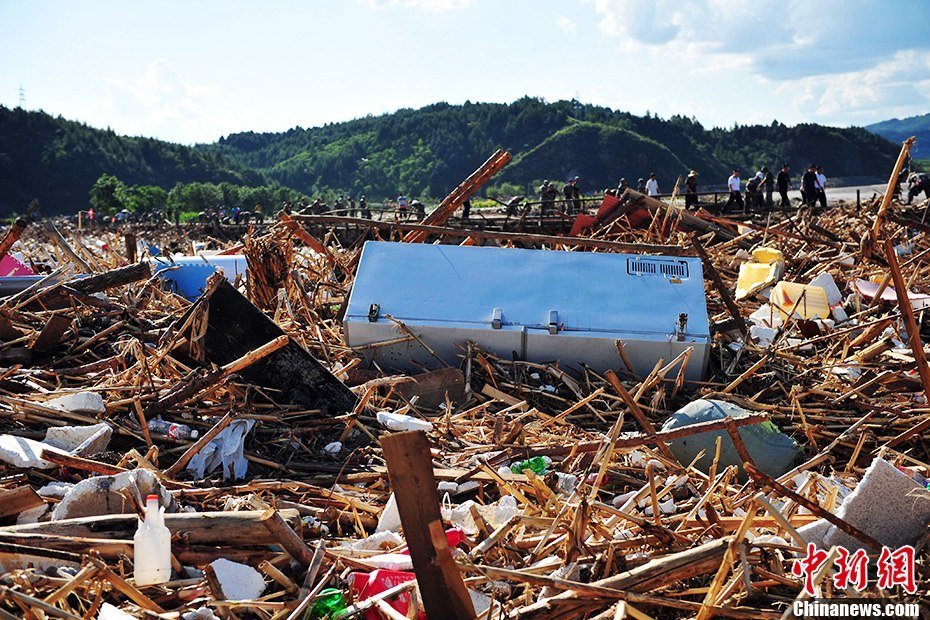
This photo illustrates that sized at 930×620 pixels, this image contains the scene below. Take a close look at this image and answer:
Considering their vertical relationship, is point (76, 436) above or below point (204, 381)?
below

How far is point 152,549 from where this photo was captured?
3.07 m

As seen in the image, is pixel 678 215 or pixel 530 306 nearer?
pixel 530 306

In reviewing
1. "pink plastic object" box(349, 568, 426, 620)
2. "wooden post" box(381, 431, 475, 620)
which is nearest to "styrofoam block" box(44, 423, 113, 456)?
"pink plastic object" box(349, 568, 426, 620)

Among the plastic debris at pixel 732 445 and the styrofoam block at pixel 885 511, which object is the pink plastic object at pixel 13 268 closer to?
the plastic debris at pixel 732 445

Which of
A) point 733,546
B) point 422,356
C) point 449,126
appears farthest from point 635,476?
point 449,126

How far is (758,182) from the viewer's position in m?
23.9

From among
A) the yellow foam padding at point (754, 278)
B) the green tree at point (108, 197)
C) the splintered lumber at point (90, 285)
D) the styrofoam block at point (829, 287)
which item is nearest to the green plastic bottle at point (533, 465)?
the splintered lumber at point (90, 285)

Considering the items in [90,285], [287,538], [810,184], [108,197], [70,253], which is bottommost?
[287,538]

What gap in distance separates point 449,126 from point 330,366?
13426 cm

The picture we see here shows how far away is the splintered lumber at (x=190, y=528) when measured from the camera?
322 centimetres
